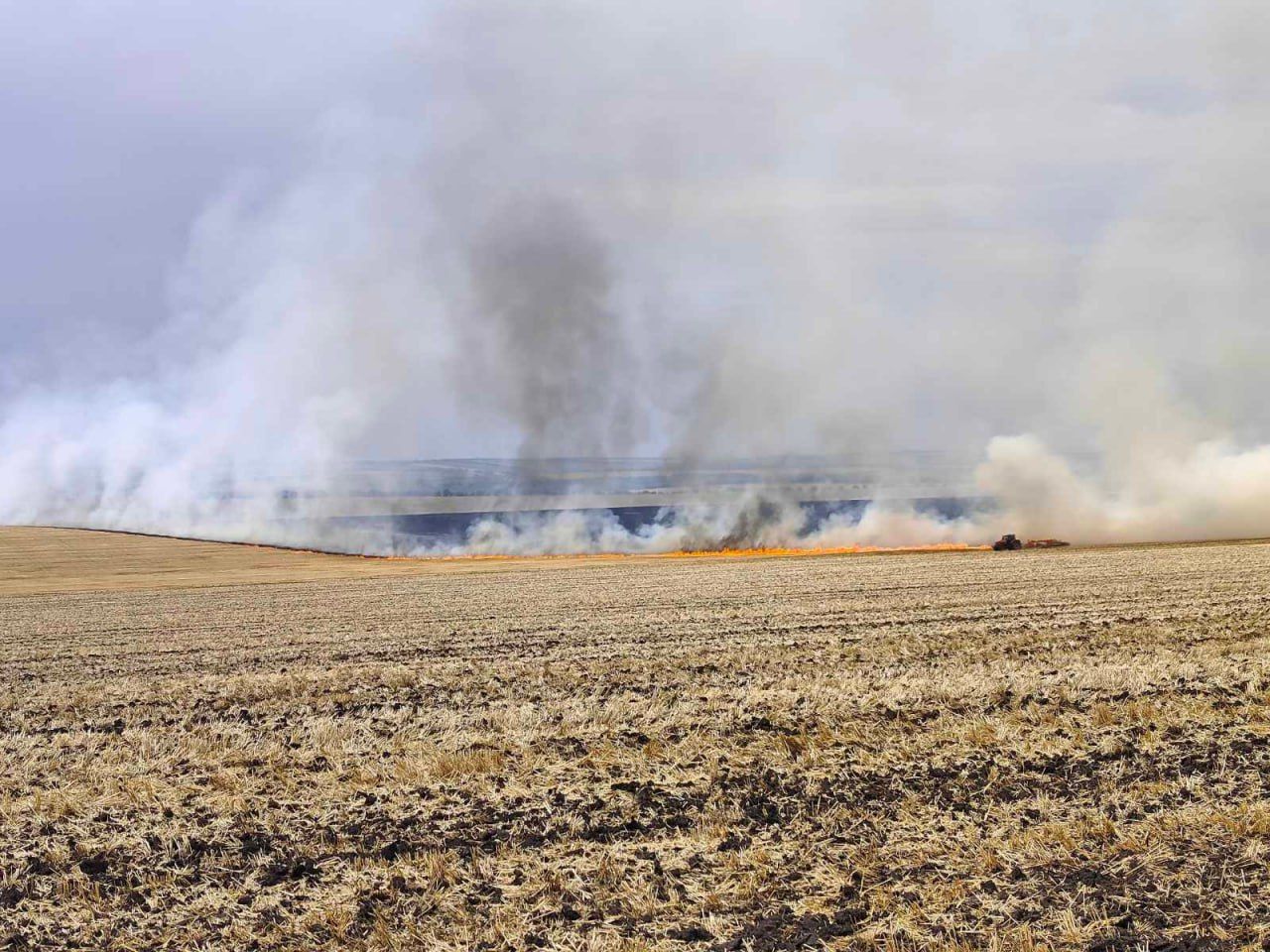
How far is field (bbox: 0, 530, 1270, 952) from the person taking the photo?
7668mm

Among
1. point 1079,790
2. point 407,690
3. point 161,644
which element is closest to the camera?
point 1079,790

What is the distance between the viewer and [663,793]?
33.7ft

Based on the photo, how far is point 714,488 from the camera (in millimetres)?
128375

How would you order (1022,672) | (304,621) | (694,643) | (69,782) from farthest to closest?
(304,621), (694,643), (1022,672), (69,782)

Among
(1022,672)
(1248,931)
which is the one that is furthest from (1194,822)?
(1022,672)

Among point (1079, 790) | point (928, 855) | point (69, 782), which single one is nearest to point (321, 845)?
point (69, 782)

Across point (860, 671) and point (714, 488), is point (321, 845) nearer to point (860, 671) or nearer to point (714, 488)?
point (860, 671)

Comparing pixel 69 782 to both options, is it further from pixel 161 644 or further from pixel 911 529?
pixel 911 529

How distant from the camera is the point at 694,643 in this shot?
21.7 meters

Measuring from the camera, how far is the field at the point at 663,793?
7668 mm

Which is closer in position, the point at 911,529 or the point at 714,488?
the point at 911,529

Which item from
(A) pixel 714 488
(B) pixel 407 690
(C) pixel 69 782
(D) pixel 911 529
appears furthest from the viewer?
(A) pixel 714 488

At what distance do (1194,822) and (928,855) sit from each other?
2.30 m

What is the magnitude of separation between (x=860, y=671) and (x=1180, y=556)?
1350 inches
